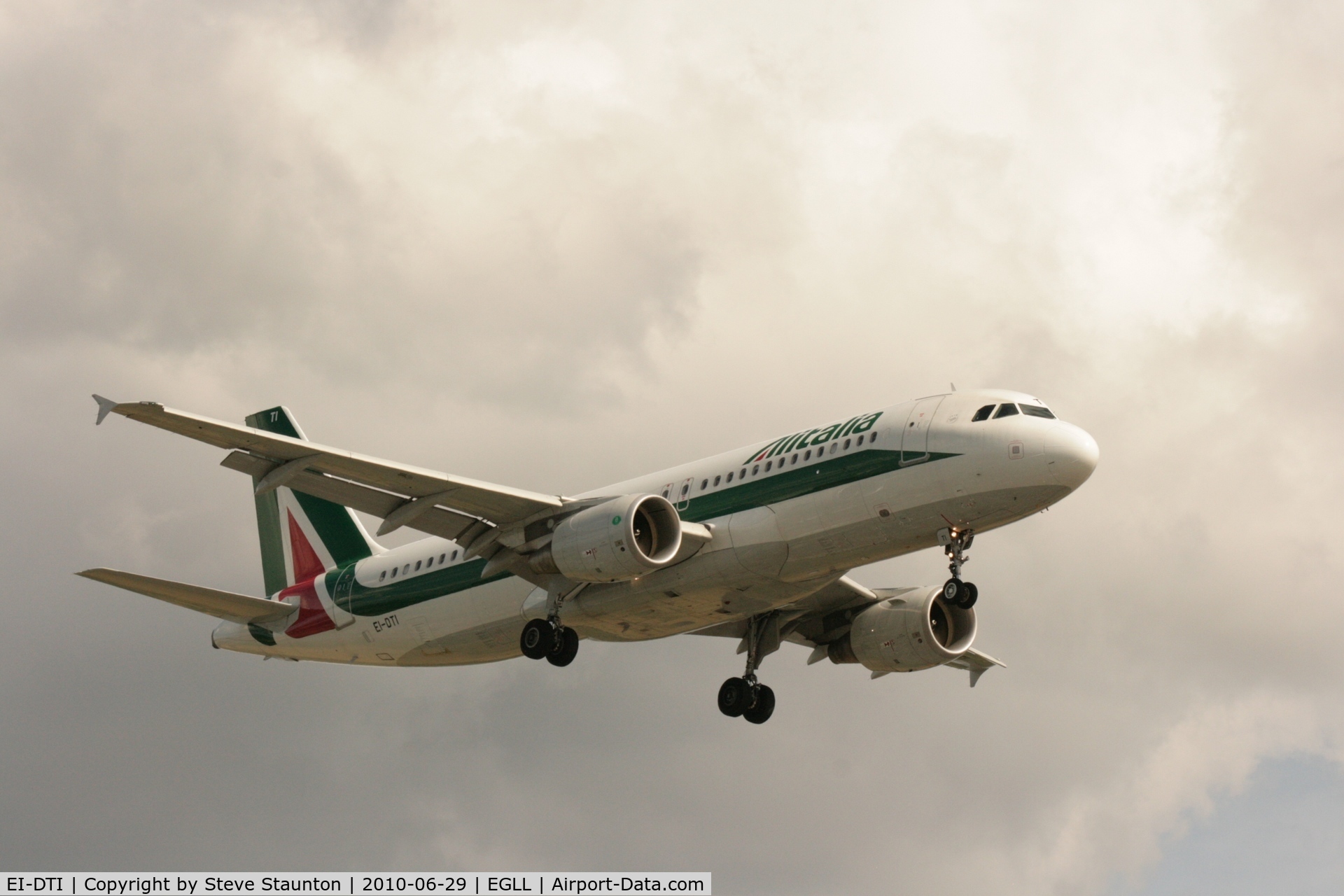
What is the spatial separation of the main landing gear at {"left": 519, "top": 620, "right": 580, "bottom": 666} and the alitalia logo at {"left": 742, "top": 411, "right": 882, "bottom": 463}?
6.09m

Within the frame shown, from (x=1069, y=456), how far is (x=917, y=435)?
3.19 meters

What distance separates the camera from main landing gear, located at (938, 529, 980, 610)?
3372cm

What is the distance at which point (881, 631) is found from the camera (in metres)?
42.2

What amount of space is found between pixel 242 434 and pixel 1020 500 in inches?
642

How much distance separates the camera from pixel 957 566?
34062 mm

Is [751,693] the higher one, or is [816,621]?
[816,621]

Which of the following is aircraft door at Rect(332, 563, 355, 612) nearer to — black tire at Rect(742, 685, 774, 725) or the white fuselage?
the white fuselage

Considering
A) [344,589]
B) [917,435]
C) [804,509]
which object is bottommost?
[804,509]

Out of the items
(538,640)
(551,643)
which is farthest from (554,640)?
(538,640)

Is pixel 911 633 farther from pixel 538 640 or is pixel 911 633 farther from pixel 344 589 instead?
pixel 344 589

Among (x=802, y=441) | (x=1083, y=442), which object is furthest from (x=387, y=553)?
(x=1083, y=442)

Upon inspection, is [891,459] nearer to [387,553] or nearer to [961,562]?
[961,562]

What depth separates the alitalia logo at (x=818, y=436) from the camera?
34.5 metres

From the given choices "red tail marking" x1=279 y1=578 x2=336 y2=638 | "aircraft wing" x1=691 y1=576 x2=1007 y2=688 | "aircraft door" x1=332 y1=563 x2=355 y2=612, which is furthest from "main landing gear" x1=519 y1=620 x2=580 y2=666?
"red tail marking" x1=279 y1=578 x2=336 y2=638
